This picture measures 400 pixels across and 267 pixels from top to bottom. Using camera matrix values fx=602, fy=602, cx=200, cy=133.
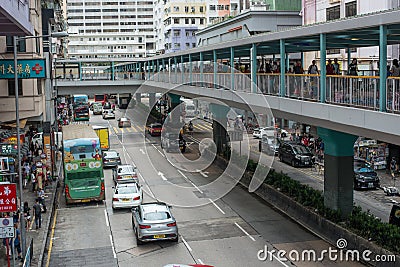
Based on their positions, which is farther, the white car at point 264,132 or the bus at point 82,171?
the white car at point 264,132

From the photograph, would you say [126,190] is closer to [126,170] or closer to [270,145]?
[126,170]

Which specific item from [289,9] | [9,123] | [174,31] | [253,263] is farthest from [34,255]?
[174,31]

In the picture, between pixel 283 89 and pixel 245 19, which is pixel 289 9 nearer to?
pixel 245 19

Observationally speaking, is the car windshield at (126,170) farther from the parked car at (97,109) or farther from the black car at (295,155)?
the parked car at (97,109)

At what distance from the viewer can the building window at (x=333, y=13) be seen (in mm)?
42987

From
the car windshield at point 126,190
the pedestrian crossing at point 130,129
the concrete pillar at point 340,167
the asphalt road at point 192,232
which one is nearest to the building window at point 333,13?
the asphalt road at point 192,232

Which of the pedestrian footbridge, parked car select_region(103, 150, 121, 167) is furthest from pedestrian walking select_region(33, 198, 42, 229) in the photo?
parked car select_region(103, 150, 121, 167)

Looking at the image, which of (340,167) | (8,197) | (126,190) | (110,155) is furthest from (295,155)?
(8,197)

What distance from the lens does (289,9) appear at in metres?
56.0

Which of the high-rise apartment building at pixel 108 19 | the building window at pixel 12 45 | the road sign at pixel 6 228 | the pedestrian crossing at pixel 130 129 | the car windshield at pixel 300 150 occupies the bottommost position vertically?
the pedestrian crossing at pixel 130 129

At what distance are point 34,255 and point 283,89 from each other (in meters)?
10.7

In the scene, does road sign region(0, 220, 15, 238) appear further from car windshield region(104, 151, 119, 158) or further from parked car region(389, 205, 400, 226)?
car windshield region(104, 151, 119, 158)

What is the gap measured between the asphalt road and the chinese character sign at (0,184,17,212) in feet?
10.1

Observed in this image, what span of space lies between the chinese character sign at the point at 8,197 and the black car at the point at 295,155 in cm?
2434
